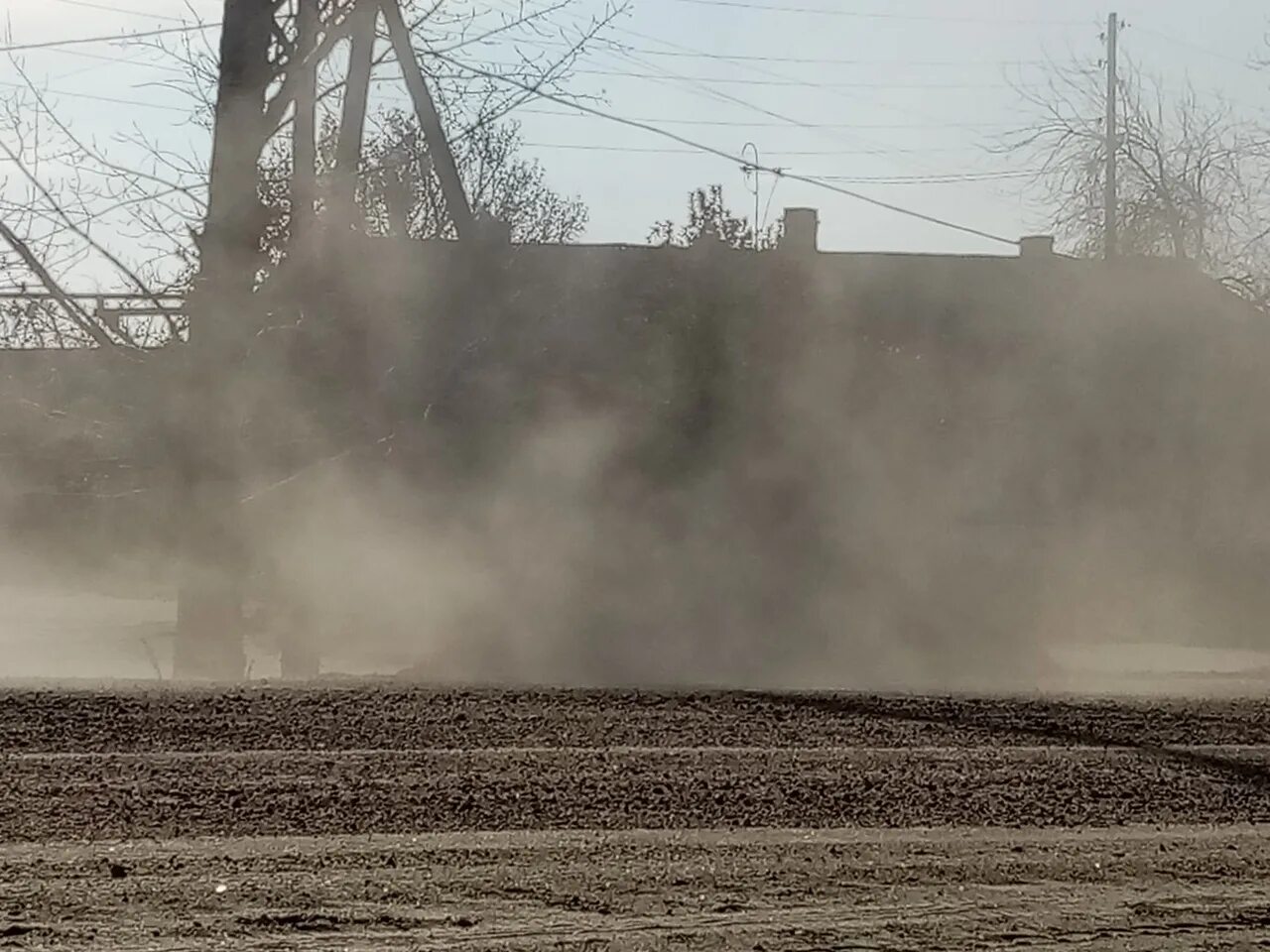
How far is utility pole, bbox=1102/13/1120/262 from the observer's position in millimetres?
32750

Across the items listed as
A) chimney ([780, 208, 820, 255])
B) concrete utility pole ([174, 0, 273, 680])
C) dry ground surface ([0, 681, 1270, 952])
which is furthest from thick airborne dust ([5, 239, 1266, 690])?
dry ground surface ([0, 681, 1270, 952])

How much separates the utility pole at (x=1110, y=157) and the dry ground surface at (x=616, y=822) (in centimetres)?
2423

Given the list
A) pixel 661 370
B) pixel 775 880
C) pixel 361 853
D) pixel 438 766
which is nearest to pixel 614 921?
pixel 775 880

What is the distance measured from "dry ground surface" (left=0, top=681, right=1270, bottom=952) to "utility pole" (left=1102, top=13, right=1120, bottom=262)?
24235 millimetres

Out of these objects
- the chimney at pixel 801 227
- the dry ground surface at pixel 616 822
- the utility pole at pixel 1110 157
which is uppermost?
the utility pole at pixel 1110 157

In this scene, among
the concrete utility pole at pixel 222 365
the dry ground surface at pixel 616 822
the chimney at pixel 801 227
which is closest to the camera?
the dry ground surface at pixel 616 822

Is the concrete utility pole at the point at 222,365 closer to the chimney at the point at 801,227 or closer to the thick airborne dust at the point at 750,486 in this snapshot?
the thick airborne dust at the point at 750,486

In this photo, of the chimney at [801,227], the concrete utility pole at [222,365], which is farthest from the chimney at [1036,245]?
the concrete utility pole at [222,365]

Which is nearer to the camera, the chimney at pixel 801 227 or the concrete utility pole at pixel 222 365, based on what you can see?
the concrete utility pole at pixel 222 365

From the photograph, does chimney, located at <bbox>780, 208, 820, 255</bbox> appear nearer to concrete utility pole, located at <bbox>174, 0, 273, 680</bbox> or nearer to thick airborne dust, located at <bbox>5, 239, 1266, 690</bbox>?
thick airborne dust, located at <bbox>5, 239, 1266, 690</bbox>

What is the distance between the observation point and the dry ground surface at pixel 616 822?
17.5ft

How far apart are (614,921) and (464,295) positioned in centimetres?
988

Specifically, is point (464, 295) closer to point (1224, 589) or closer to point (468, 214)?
point (468, 214)

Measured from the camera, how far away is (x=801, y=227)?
71.8ft
